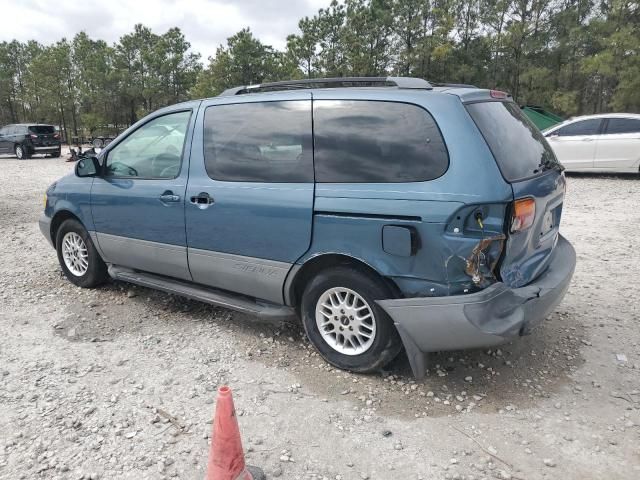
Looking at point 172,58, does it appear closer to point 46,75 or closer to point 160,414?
point 46,75

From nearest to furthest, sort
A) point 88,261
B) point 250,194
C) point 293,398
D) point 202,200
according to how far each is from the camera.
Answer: point 293,398 < point 250,194 < point 202,200 < point 88,261

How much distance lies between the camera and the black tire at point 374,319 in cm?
305

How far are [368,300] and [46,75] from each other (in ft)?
135

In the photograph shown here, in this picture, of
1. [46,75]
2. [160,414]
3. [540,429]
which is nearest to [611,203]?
[540,429]

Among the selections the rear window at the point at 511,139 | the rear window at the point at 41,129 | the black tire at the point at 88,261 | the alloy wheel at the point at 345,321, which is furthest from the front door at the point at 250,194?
the rear window at the point at 41,129

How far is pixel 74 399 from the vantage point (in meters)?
3.05

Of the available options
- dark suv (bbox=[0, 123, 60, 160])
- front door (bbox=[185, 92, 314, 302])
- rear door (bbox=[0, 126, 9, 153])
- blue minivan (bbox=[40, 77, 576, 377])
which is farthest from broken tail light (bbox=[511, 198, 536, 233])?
rear door (bbox=[0, 126, 9, 153])

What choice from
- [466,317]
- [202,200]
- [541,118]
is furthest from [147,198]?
[541,118]

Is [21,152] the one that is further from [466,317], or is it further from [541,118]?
[466,317]

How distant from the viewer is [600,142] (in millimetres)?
11727

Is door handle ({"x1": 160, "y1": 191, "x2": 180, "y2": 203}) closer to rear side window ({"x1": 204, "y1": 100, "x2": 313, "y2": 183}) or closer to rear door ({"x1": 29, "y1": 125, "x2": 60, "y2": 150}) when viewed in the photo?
rear side window ({"x1": 204, "y1": 100, "x2": 313, "y2": 183})

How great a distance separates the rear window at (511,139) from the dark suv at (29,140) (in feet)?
76.6

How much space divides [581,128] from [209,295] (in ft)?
37.4

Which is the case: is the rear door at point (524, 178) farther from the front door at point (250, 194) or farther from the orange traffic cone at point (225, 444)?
the orange traffic cone at point (225, 444)
